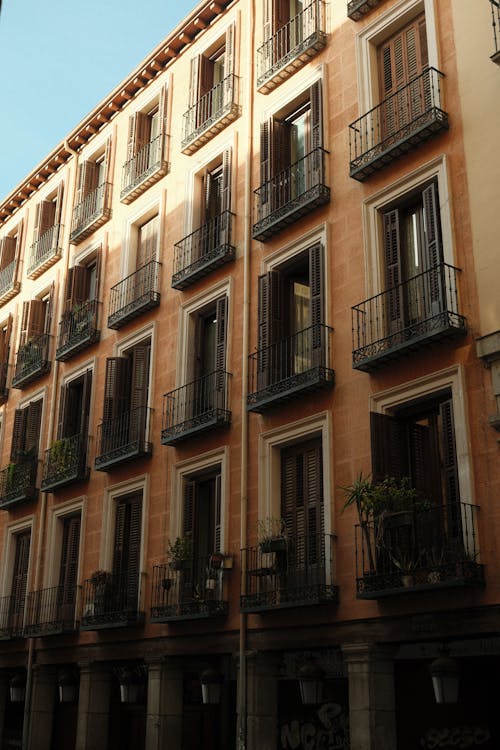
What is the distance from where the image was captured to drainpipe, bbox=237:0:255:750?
16.2 m

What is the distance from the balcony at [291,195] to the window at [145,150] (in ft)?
15.8

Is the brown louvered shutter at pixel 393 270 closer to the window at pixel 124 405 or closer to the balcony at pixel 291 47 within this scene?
the balcony at pixel 291 47

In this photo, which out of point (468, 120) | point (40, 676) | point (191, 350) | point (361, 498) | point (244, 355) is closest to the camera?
point (361, 498)

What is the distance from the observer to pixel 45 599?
23.1 meters

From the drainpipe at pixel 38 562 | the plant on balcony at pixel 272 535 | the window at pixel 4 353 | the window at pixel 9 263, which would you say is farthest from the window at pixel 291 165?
the window at pixel 9 263

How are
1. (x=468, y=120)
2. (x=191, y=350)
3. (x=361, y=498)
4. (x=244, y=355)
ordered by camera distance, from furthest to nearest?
1. (x=191, y=350)
2. (x=244, y=355)
3. (x=468, y=120)
4. (x=361, y=498)

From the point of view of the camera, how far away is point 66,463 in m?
23.4

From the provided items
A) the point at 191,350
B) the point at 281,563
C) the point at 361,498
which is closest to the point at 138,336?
the point at 191,350

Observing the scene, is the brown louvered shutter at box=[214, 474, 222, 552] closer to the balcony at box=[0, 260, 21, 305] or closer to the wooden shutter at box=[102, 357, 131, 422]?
the wooden shutter at box=[102, 357, 131, 422]

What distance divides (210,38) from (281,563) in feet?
44.9

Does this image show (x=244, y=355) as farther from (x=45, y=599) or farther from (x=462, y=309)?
(x=45, y=599)

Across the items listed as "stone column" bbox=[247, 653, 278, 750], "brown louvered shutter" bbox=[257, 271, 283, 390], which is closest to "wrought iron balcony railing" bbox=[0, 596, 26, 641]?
"stone column" bbox=[247, 653, 278, 750]

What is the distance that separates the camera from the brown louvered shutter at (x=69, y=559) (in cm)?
2262

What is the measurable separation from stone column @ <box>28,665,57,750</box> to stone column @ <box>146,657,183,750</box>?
4.89 meters
